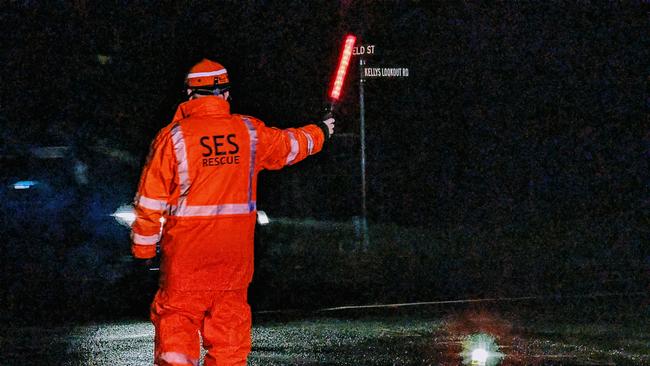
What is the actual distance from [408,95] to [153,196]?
52.5 ft

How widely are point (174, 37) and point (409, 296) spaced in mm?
9718

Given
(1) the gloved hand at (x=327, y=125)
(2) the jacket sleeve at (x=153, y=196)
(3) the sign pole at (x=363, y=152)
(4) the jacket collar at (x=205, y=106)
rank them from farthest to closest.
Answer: (3) the sign pole at (x=363, y=152)
(1) the gloved hand at (x=327, y=125)
(4) the jacket collar at (x=205, y=106)
(2) the jacket sleeve at (x=153, y=196)

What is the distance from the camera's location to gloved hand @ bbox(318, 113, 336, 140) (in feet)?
20.0

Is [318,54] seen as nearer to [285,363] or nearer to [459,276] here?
[459,276]

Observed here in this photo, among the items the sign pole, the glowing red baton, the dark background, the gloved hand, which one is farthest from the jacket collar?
the dark background

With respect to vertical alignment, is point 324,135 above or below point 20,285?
above

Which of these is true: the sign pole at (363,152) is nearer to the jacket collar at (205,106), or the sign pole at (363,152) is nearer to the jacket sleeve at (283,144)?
the jacket sleeve at (283,144)

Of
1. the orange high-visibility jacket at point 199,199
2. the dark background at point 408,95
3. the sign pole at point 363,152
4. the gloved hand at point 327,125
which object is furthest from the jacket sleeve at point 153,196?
the dark background at point 408,95

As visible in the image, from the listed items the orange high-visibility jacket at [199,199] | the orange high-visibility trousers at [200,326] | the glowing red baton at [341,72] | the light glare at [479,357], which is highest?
the glowing red baton at [341,72]

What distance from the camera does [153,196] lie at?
5.14 m

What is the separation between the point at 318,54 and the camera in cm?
2078

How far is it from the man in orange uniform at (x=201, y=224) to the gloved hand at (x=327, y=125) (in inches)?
28.7

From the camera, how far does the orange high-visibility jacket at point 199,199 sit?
5.18 metres

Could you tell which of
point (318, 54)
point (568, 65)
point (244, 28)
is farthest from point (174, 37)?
point (568, 65)
